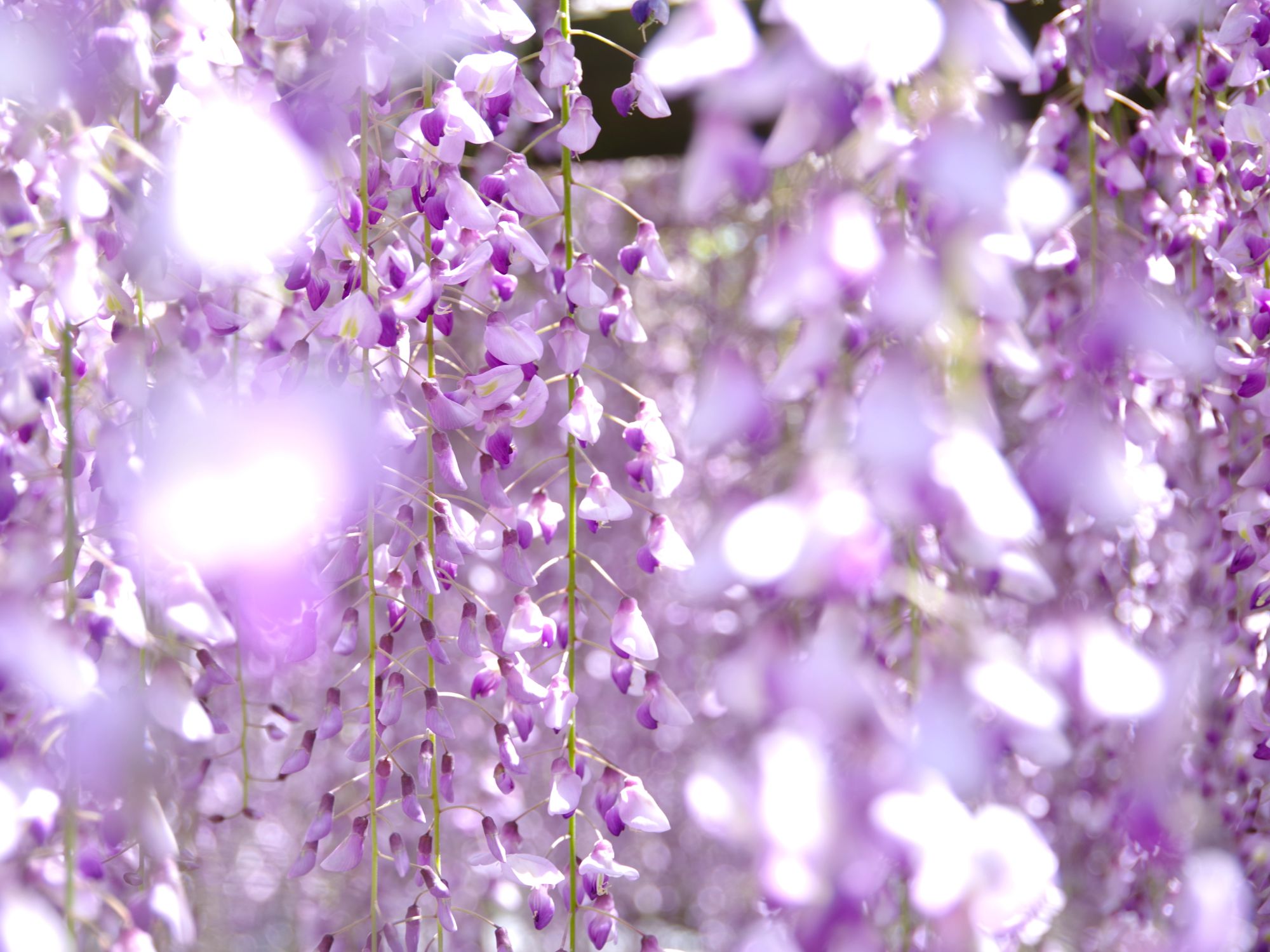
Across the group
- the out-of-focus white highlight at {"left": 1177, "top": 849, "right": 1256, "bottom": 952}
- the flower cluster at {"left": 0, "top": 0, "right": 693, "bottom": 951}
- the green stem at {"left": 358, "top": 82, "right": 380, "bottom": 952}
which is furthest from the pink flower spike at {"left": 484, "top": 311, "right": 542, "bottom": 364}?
the out-of-focus white highlight at {"left": 1177, "top": 849, "right": 1256, "bottom": 952}

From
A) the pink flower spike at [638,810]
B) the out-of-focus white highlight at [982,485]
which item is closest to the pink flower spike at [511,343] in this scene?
the pink flower spike at [638,810]

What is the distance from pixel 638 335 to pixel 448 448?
23 centimetres

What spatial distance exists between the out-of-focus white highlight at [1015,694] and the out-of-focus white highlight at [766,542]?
0.11 meters

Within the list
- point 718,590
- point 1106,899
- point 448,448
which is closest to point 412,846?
point 1106,899

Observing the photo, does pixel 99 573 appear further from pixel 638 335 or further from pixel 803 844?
pixel 803 844

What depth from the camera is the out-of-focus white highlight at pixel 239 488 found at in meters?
0.83

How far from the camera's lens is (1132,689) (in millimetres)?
592

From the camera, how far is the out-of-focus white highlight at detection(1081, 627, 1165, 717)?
587 mm

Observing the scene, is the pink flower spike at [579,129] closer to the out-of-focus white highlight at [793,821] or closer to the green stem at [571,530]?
the green stem at [571,530]

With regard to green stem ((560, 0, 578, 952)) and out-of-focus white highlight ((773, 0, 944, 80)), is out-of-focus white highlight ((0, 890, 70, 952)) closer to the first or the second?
green stem ((560, 0, 578, 952))

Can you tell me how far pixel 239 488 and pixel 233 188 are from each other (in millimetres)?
237

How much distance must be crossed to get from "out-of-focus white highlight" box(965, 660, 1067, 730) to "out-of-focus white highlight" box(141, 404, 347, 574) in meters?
0.54

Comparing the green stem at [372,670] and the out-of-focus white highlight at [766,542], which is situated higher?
the out-of-focus white highlight at [766,542]

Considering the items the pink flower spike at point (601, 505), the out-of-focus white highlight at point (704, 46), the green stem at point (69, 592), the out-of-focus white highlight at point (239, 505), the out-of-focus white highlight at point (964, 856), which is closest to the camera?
the out-of-focus white highlight at point (964, 856)
